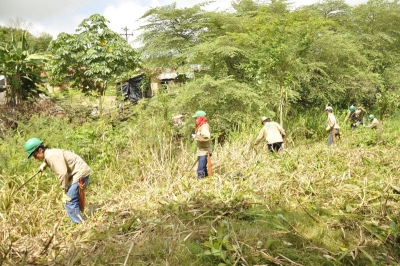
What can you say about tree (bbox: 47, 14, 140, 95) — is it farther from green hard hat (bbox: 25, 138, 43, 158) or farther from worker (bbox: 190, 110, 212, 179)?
green hard hat (bbox: 25, 138, 43, 158)

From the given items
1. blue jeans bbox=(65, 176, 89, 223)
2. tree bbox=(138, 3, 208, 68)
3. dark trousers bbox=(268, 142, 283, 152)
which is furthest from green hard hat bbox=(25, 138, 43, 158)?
tree bbox=(138, 3, 208, 68)

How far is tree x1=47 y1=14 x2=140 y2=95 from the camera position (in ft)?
44.3

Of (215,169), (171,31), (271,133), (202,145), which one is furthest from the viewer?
(171,31)

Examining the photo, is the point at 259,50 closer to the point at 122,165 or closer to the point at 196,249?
the point at 122,165

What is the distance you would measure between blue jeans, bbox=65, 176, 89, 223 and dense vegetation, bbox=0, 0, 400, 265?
0.12m

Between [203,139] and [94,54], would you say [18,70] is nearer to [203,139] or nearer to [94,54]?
[94,54]

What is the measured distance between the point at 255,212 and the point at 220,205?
0.44 m

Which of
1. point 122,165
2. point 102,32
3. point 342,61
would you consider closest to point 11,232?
point 122,165

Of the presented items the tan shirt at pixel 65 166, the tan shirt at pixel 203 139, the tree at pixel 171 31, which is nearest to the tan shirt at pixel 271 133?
the tan shirt at pixel 203 139

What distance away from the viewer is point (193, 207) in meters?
3.97

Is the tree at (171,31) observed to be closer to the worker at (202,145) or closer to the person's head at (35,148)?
the worker at (202,145)

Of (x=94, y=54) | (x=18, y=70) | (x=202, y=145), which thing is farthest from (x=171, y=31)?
(x=202, y=145)

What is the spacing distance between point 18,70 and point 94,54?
359 centimetres

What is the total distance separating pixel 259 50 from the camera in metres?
9.53
